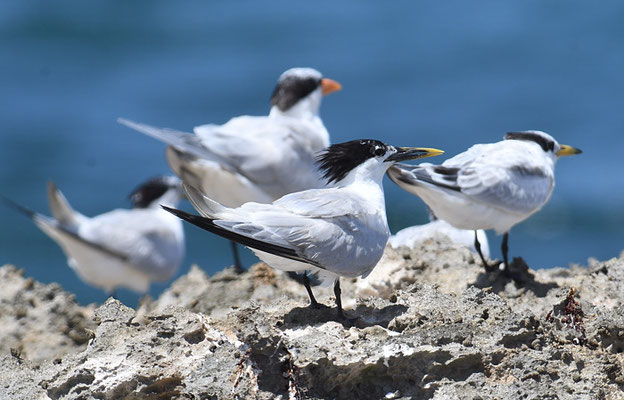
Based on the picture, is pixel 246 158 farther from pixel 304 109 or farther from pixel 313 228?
pixel 313 228

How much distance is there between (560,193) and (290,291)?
8.35m

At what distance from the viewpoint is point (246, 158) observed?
6.95 m

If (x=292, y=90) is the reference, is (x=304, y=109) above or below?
below

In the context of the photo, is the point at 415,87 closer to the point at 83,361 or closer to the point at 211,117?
the point at 211,117

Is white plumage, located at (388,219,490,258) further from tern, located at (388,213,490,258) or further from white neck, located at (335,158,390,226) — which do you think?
white neck, located at (335,158,390,226)

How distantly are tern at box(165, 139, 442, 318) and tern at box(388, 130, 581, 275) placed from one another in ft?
2.57

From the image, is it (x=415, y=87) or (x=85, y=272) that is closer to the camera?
(x=85, y=272)

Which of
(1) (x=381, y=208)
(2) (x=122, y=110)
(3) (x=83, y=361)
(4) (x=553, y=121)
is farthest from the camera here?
(2) (x=122, y=110)

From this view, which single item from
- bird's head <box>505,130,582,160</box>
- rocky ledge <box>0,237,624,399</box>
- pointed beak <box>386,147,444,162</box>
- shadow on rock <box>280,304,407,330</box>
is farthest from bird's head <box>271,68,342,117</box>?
shadow on rock <box>280,304,407,330</box>

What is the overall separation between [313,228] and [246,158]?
2.81m

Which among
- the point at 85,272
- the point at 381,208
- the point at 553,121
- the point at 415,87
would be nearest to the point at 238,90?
the point at 415,87

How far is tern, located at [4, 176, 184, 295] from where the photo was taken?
8.53 metres

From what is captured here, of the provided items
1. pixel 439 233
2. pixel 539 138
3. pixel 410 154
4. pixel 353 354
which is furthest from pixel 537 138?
pixel 353 354

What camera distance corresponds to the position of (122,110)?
50.5 feet
